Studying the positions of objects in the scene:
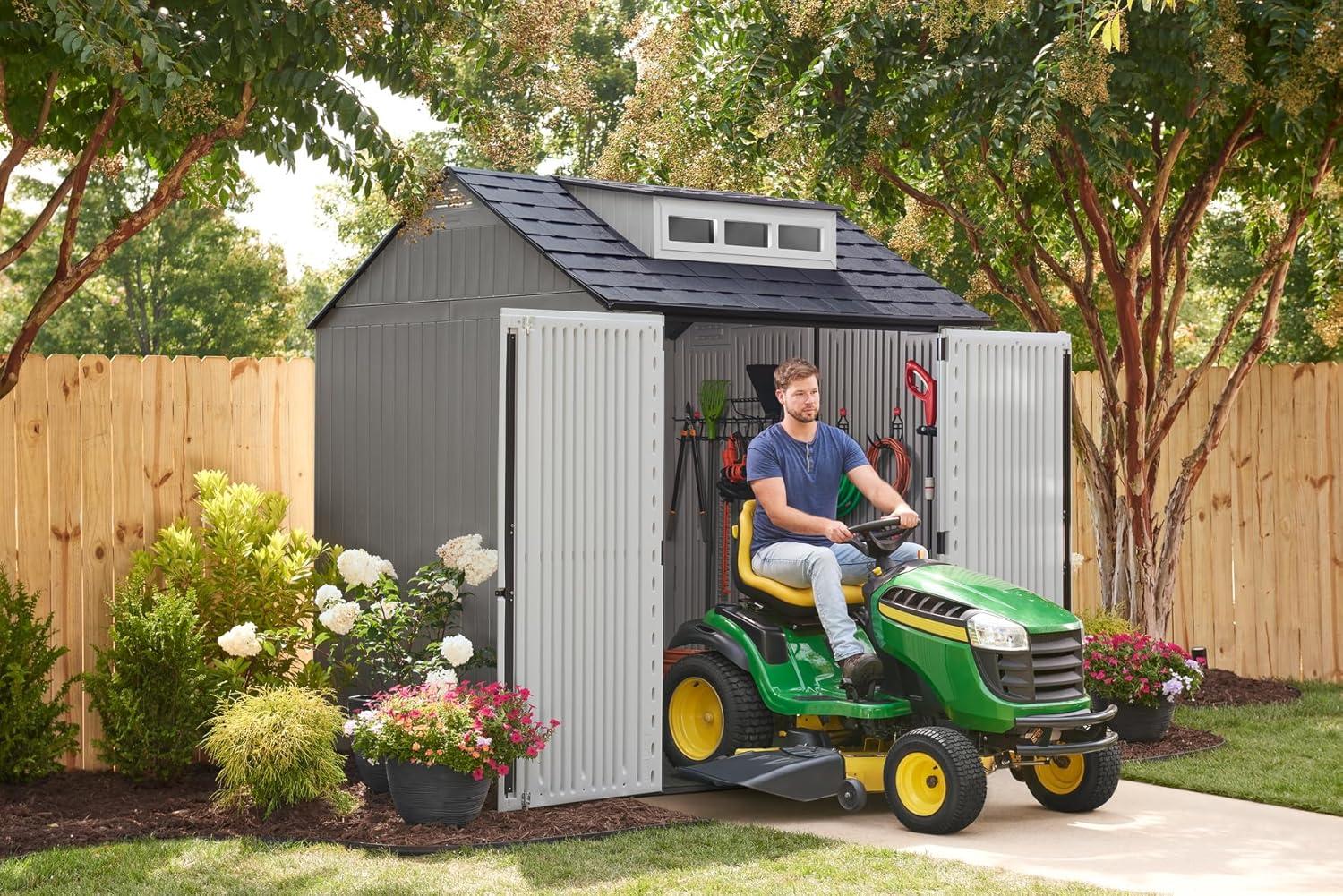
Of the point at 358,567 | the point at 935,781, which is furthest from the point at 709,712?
the point at 358,567

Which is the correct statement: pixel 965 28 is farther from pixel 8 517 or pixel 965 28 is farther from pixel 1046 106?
pixel 8 517

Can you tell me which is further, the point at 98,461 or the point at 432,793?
the point at 98,461

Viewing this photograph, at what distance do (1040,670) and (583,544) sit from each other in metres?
1.84

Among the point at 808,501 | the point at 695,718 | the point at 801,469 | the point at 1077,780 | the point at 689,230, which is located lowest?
the point at 1077,780

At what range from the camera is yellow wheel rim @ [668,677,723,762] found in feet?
22.7

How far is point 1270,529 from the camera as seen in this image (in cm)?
1006

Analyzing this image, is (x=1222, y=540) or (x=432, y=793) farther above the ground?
(x=1222, y=540)

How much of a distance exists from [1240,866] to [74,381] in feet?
16.9

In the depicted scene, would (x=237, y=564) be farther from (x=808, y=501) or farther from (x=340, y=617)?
(x=808, y=501)

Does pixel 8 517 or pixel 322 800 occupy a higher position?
pixel 8 517

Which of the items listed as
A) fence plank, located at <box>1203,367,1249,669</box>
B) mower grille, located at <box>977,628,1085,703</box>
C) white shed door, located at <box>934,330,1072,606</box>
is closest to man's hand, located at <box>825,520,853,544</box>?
mower grille, located at <box>977,628,1085,703</box>

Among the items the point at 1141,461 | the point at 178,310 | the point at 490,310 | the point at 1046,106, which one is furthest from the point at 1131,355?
the point at 178,310

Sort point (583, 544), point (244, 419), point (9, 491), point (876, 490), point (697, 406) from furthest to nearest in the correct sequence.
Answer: point (697, 406), point (244, 419), point (9, 491), point (876, 490), point (583, 544)

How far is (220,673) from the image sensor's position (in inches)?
269
